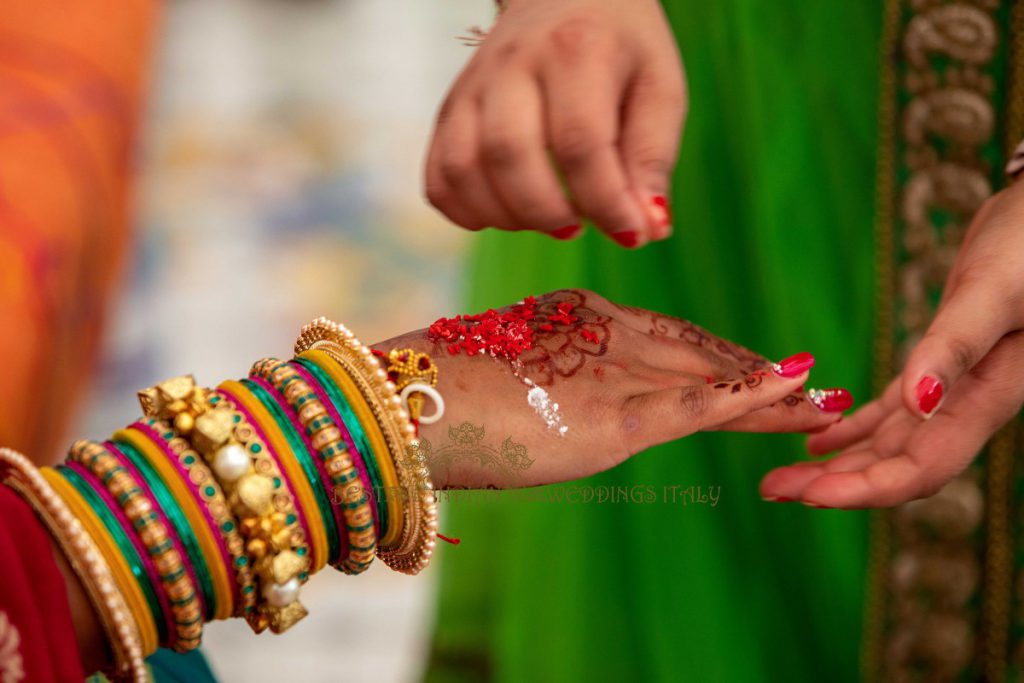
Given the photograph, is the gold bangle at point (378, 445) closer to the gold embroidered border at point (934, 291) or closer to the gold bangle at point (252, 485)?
the gold bangle at point (252, 485)

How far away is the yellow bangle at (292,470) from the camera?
511mm

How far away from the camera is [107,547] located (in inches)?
18.2

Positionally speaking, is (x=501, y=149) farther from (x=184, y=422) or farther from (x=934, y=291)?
(x=934, y=291)

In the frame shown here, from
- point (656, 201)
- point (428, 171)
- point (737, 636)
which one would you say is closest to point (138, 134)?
point (428, 171)

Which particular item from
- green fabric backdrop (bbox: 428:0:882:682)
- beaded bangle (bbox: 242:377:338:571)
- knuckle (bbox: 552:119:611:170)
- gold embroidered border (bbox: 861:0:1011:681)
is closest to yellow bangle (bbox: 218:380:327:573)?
beaded bangle (bbox: 242:377:338:571)

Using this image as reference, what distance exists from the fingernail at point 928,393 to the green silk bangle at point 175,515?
44cm

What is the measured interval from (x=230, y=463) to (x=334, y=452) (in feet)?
0.19

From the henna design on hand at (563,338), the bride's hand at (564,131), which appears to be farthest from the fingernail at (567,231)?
the henna design on hand at (563,338)

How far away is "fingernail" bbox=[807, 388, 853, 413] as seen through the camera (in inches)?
26.3

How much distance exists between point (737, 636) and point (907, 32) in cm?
58

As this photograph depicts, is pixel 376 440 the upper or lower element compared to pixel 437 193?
lower

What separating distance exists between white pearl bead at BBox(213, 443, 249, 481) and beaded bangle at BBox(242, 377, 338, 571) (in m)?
0.02

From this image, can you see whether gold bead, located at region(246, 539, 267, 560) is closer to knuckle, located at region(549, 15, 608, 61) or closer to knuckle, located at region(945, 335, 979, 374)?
knuckle, located at region(549, 15, 608, 61)

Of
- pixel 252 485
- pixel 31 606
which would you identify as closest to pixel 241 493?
pixel 252 485
